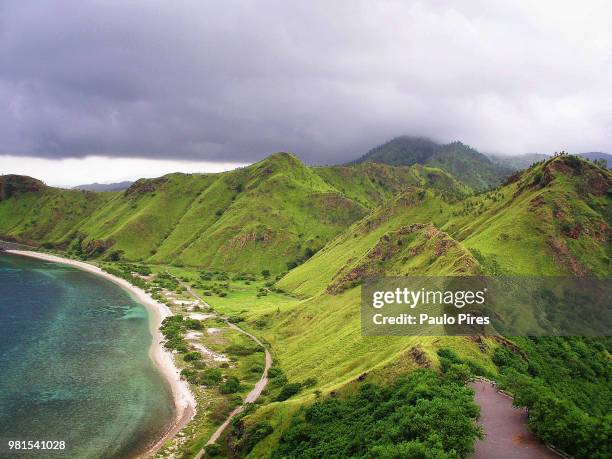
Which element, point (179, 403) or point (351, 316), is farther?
point (351, 316)

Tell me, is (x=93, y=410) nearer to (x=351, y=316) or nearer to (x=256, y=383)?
(x=256, y=383)

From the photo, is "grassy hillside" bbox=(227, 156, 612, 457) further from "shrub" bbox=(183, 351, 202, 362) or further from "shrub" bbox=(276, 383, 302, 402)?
"shrub" bbox=(183, 351, 202, 362)

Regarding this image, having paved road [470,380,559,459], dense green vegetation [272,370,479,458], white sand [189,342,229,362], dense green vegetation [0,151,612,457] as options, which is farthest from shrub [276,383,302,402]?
paved road [470,380,559,459]

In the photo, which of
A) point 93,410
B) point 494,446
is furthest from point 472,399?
point 93,410

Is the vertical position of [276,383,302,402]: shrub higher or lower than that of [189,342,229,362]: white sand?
higher

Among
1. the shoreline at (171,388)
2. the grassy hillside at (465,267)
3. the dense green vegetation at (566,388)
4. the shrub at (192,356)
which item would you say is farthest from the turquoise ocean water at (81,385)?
the dense green vegetation at (566,388)

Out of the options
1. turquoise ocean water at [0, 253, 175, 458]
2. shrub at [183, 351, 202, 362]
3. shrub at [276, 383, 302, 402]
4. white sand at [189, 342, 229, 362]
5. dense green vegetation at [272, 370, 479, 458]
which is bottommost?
turquoise ocean water at [0, 253, 175, 458]
